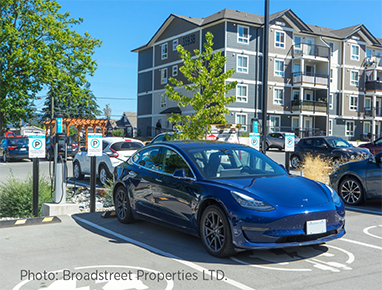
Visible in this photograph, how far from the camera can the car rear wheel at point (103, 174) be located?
45.3ft

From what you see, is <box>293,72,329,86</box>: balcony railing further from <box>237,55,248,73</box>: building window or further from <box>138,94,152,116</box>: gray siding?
<box>138,94,152,116</box>: gray siding

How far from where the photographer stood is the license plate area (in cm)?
539

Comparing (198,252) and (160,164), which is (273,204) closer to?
(198,252)

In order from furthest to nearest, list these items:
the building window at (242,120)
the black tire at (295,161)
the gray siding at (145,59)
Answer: the gray siding at (145,59) < the building window at (242,120) < the black tire at (295,161)

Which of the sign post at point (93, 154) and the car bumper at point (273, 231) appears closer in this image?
the car bumper at point (273, 231)

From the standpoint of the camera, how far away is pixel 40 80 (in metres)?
31.9

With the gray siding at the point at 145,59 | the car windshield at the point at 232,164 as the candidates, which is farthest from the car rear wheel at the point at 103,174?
the gray siding at the point at 145,59

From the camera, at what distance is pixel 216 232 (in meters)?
5.66

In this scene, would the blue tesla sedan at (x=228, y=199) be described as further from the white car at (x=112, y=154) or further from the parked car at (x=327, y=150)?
the parked car at (x=327, y=150)

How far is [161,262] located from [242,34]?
126 ft

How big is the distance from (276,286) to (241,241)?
869mm

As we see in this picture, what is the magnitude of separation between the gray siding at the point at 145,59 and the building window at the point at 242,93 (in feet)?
47.1

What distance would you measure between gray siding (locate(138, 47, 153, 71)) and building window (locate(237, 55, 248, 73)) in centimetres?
1392

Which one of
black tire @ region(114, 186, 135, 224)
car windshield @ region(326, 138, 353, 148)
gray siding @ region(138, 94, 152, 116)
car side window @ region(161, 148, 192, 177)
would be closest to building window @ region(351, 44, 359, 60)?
gray siding @ region(138, 94, 152, 116)
